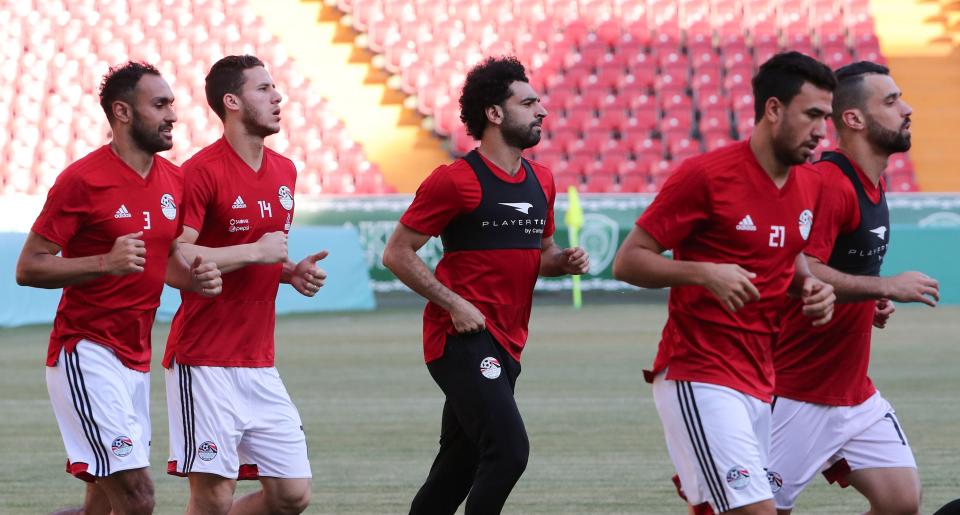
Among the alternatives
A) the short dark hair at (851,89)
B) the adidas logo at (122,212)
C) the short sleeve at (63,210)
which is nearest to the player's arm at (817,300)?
the short dark hair at (851,89)

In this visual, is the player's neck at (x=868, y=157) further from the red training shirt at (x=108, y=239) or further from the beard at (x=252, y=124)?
the red training shirt at (x=108, y=239)

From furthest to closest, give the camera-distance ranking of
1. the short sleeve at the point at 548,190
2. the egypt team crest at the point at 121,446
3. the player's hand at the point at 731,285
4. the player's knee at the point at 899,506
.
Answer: the short sleeve at the point at 548,190
the egypt team crest at the point at 121,446
the player's knee at the point at 899,506
the player's hand at the point at 731,285

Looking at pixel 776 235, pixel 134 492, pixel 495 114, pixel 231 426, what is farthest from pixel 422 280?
pixel 776 235

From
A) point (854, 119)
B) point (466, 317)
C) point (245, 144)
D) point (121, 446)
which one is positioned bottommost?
point (121, 446)

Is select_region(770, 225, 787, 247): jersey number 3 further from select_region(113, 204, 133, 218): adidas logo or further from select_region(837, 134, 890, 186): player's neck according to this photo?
select_region(113, 204, 133, 218): adidas logo

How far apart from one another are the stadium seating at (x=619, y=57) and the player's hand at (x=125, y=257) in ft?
71.7

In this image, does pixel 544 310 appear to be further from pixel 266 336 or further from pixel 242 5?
pixel 266 336

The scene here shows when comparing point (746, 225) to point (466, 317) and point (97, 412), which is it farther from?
point (97, 412)

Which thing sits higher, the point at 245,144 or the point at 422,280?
the point at 245,144

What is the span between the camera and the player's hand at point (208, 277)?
18.6 ft

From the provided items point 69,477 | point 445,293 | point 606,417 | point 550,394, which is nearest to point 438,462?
point 445,293

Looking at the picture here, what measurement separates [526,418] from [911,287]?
599 centimetres

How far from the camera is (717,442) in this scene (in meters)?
5.06

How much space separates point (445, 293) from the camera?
6.08m
